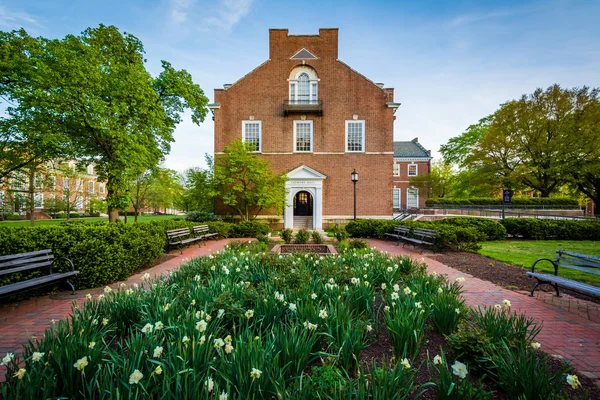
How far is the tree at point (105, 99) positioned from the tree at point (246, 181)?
3649 millimetres

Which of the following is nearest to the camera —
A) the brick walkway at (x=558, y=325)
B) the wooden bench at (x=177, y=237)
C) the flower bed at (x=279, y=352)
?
the flower bed at (x=279, y=352)

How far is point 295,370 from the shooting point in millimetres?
2078

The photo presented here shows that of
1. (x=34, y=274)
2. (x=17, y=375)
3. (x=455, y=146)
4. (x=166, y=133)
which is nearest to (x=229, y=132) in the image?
(x=166, y=133)

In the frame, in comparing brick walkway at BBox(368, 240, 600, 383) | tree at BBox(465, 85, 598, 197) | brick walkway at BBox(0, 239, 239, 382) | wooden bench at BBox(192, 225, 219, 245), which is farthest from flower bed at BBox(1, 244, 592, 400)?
tree at BBox(465, 85, 598, 197)

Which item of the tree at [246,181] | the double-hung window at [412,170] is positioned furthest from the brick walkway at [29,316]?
the double-hung window at [412,170]

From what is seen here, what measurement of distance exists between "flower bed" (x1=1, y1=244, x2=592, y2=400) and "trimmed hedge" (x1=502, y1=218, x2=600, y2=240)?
1383cm

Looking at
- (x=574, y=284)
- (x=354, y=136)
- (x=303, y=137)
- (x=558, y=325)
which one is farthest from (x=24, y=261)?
(x=354, y=136)

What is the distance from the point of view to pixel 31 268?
4.74 metres

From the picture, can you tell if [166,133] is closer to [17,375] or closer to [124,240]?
[124,240]

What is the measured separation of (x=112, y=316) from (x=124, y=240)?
3.98 metres

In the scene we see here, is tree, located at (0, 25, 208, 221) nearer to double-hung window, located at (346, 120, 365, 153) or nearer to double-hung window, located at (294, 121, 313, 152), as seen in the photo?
double-hung window, located at (294, 121, 313, 152)

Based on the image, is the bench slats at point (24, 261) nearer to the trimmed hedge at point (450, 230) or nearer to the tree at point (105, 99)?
the tree at point (105, 99)

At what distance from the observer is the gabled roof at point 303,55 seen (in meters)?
18.9

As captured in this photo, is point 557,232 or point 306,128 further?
point 306,128
